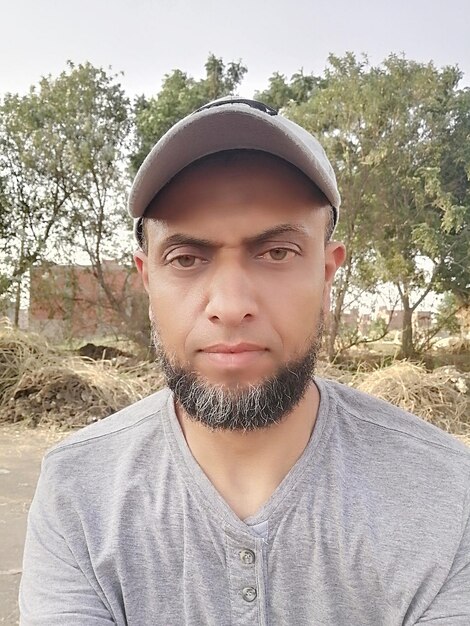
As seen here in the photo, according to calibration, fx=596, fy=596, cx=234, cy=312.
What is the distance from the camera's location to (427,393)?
462 cm

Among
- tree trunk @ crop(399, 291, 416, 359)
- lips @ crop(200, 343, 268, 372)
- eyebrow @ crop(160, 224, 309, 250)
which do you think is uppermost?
tree trunk @ crop(399, 291, 416, 359)

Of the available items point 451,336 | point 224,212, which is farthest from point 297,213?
point 451,336

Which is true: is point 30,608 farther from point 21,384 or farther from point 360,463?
point 21,384

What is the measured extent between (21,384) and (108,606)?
170 inches

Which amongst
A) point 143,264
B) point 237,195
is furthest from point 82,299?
point 237,195

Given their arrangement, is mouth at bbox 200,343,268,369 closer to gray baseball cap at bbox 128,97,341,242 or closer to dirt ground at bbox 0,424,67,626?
gray baseball cap at bbox 128,97,341,242

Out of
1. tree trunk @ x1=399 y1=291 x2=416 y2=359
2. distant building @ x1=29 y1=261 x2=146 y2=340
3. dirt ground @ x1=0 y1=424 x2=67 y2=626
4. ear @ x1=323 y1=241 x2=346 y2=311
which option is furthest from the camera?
distant building @ x1=29 y1=261 x2=146 y2=340

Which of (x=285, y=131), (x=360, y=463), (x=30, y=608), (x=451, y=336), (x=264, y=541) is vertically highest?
(x=451, y=336)

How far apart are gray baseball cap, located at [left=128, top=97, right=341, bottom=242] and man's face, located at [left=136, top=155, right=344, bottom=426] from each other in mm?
22

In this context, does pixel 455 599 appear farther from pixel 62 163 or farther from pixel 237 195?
pixel 62 163

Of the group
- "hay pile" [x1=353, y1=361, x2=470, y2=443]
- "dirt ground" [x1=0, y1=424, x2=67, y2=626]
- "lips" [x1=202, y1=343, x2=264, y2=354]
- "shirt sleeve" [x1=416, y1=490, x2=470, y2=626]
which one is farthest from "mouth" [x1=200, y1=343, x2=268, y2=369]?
"hay pile" [x1=353, y1=361, x2=470, y2=443]

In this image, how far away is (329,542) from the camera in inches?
35.3

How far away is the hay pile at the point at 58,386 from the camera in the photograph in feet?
15.4

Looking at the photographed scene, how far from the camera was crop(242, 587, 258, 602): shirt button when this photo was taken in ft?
2.85
